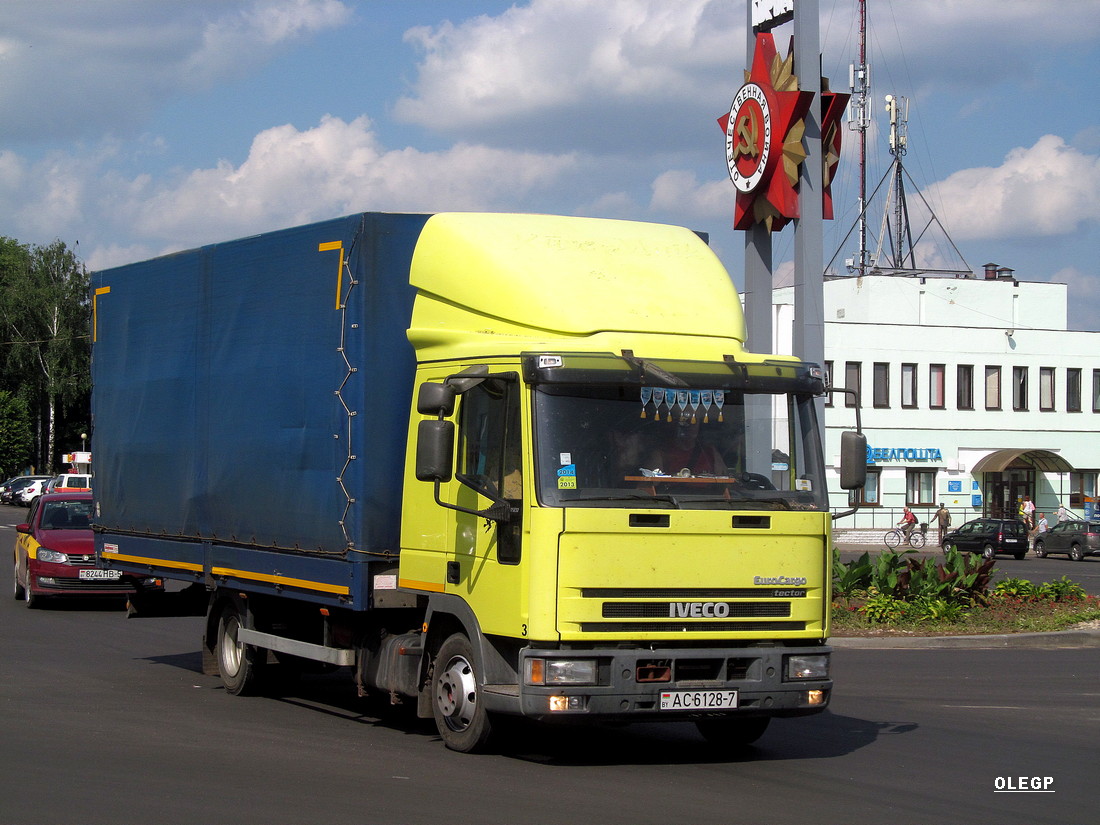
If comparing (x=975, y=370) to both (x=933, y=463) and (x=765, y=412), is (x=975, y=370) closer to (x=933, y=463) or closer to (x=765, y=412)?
(x=933, y=463)

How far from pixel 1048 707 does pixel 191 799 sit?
7.90 meters

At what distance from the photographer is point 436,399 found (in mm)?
8430

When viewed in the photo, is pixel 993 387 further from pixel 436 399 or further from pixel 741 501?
pixel 436 399

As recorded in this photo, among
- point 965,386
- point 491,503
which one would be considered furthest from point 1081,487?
point 491,503

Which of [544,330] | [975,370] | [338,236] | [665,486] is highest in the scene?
[975,370]

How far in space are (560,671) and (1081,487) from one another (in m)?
62.2

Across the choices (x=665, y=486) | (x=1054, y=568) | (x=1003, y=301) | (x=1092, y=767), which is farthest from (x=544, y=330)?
(x=1003, y=301)

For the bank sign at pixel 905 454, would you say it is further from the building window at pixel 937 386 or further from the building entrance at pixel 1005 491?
the building entrance at pixel 1005 491

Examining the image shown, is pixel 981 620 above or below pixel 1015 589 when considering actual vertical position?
below

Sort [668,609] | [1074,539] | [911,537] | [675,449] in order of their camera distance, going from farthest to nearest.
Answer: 1. [911,537]
2. [1074,539]
3. [675,449]
4. [668,609]

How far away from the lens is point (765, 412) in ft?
29.0

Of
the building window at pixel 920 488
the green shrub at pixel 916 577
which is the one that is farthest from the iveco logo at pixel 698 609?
the building window at pixel 920 488

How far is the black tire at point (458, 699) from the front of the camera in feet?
28.8

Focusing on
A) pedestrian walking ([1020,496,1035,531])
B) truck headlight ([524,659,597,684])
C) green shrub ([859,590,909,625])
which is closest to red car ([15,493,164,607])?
green shrub ([859,590,909,625])
